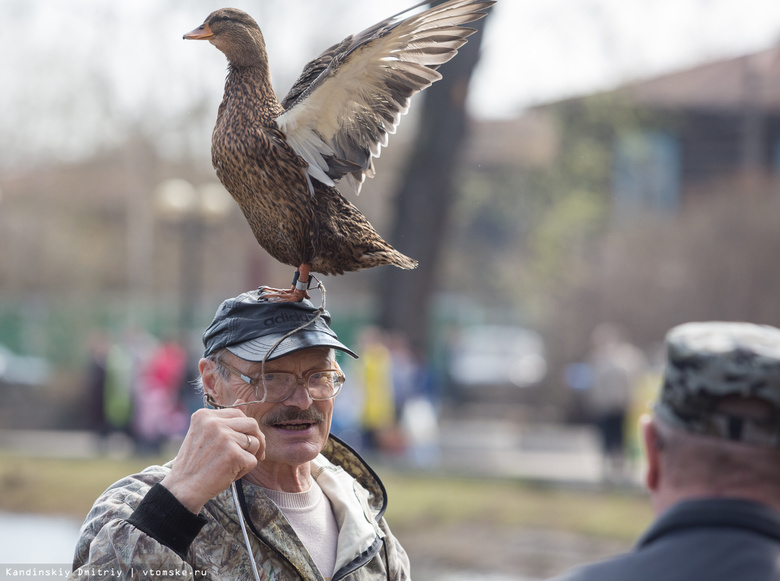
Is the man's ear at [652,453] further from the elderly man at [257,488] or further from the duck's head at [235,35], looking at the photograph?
the duck's head at [235,35]

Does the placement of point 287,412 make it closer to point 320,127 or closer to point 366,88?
point 320,127

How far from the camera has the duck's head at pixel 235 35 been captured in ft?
8.46

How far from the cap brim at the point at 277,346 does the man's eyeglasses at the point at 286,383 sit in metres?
0.07

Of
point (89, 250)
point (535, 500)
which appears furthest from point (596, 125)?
point (89, 250)

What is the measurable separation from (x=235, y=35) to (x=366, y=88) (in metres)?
0.38

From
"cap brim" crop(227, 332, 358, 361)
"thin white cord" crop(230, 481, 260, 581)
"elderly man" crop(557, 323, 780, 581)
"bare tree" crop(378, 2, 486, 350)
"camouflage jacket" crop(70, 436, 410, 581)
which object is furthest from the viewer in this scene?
"bare tree" crop(378, 2, 486, 350)

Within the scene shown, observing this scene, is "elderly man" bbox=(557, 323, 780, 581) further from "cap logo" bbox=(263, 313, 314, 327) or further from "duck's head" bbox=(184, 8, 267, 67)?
"duck's head" bbox=(184, 8, 267, 67)

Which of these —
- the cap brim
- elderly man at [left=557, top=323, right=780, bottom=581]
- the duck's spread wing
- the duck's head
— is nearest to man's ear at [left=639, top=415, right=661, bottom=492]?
elderly man at [left=557, top=323, right=780, bottom=581]

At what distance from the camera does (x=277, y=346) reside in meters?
2.52

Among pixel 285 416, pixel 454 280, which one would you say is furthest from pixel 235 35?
pixel 454 280

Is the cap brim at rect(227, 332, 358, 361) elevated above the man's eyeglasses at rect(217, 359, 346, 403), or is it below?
above

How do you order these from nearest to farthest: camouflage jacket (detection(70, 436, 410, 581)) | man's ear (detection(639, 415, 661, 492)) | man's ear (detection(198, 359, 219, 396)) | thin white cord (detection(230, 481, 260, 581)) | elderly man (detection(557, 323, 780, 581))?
1. elderly man (detection(557, 323, 780, 581))
2. man's ear (detection(639, 415, 661, 492))
3. camouflage jacket (detection(70, 436, 410, 581))
4. thin white cord (detection(230, 481, 260, 581))
5. man's ear (detection(198, 359, 219, 396))

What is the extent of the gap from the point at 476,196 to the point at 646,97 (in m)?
6.26

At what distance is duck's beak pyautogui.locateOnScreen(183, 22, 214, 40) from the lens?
8.57 feet
